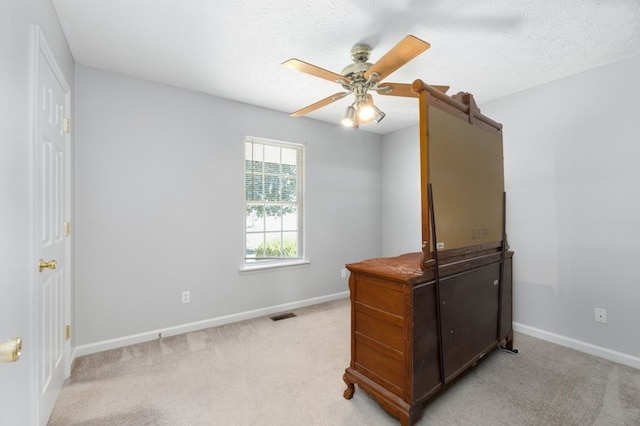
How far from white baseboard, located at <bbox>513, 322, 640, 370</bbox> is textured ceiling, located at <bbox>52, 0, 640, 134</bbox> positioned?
2.54m

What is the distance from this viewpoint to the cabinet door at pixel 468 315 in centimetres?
191

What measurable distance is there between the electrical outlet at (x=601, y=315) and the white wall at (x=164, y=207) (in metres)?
2.95

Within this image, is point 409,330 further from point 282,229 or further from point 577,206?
point 282,229

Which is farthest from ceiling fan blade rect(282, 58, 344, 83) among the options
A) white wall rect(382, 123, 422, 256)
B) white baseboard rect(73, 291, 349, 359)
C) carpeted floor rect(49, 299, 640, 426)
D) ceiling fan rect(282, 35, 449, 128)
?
white baseboard rect(73, 291, 349, 359)

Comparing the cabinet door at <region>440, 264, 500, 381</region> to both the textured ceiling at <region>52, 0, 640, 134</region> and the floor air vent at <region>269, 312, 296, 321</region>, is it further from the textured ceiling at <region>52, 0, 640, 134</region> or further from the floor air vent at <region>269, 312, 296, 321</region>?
the floor air vent at <region>269, 312, 296, 321</region>

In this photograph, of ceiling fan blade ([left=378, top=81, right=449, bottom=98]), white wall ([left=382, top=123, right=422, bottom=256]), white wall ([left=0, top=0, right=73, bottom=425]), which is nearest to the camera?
white wall ([left=0, top=0, right=73, bottom=425])

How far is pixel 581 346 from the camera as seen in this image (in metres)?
2.65

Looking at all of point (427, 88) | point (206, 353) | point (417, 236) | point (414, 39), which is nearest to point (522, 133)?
point (417, 236)

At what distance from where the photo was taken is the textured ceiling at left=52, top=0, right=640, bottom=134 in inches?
72.7

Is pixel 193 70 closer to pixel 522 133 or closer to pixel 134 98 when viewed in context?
pixel 134 98

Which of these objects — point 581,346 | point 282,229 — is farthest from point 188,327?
point 581,346

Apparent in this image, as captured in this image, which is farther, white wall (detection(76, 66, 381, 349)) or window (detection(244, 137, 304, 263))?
window (detection(244, 137, 304, 263))

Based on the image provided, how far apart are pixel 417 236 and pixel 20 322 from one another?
4.03m

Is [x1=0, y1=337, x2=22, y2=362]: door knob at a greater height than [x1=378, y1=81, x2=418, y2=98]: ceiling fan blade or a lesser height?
lesser
